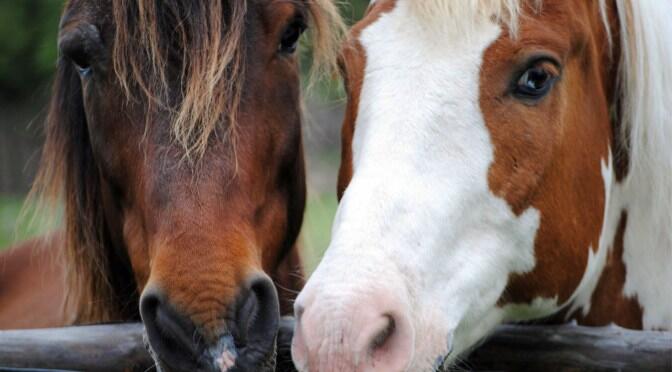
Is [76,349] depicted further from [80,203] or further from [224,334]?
[80,203]

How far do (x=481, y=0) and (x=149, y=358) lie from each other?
1289 millimetres

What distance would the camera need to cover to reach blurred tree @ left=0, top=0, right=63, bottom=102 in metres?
13.8

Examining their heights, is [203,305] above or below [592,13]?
below

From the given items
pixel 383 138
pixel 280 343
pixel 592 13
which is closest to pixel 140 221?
pixel 280 343

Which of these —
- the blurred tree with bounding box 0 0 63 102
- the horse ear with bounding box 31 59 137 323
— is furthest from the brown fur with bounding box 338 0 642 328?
the blurred tree with bounding box 0 0 63 102

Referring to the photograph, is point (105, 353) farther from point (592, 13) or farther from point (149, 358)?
point (592, 13)

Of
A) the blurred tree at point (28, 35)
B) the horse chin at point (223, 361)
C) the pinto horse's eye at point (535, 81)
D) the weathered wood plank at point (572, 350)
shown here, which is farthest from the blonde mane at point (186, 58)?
the blurred tree at point (28, 35)

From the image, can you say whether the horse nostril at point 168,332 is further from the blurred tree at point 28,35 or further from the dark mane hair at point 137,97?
the blurred tree at point 28,35

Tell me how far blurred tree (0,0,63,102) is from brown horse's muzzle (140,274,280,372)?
1151 centimetres

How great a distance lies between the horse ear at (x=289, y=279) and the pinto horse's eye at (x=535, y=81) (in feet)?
3.66

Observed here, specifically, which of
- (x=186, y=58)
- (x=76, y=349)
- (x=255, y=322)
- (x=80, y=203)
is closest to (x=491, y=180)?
(x=255, y=322)

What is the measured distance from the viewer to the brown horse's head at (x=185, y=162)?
236cm

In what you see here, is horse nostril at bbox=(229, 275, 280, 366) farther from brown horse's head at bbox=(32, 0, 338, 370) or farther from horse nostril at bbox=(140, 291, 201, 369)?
horse nostril at bbox=(140, 291, 201, 369)

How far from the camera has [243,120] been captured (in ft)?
8.82
